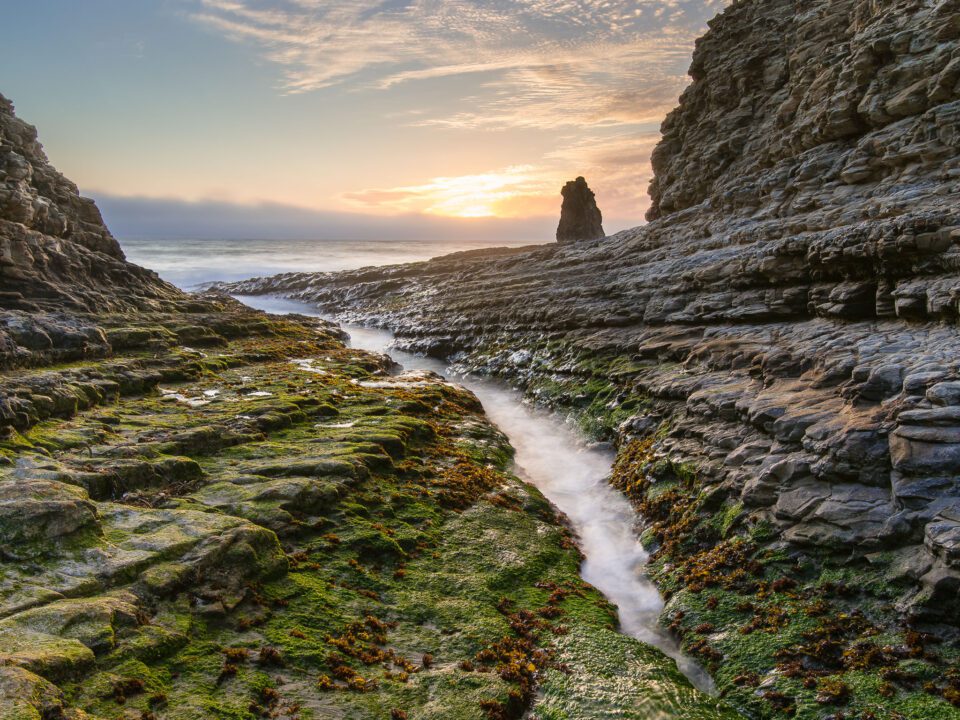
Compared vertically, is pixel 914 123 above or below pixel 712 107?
below

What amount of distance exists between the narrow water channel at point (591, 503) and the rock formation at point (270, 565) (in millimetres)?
1248

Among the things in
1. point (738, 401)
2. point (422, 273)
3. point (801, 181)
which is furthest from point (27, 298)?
point (422, 273)

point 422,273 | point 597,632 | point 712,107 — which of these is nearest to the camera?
point 597,632

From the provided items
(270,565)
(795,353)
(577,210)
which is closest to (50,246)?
(270,565)

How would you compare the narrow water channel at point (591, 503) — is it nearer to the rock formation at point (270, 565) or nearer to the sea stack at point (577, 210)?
the rock formation at point (270, 565)

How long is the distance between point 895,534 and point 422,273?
109 m

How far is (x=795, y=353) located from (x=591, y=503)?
14.2m

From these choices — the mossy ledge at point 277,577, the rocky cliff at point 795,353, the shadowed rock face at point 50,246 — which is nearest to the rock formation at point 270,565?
the mossy ledge at point 277,577

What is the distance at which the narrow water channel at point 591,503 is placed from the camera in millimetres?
22172

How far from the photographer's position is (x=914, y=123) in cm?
4156

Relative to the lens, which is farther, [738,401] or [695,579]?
[738,401]

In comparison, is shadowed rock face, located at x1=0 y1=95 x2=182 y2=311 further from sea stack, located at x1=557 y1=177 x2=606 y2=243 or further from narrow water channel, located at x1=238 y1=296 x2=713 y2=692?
sea stack, located at x1=557 y1=177 x2=606 y2=243

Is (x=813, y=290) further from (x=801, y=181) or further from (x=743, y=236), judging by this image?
(x=801, y=181)

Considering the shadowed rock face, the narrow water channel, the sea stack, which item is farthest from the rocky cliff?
the sea stack
